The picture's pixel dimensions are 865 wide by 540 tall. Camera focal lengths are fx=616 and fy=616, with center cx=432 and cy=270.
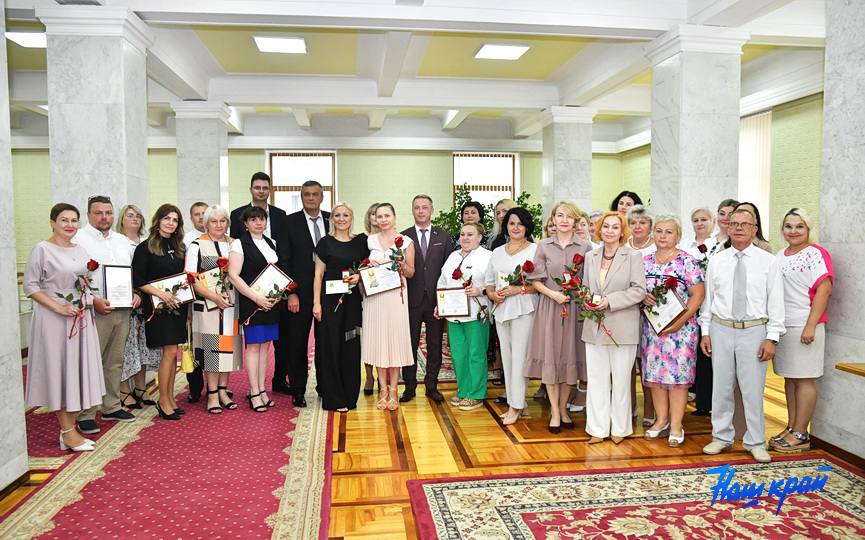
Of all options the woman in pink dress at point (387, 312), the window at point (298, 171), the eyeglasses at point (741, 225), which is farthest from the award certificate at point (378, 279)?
the window at point (298, 171)

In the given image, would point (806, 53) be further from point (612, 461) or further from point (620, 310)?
point (612, 461)

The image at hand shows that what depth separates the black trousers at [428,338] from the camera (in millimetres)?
5383

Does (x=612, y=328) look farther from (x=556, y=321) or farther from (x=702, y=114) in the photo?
(x=702, y=114)

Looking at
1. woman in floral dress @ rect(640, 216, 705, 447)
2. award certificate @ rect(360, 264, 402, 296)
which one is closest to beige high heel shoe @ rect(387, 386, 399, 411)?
award certificate @ rect(360, 264, 402, 296)

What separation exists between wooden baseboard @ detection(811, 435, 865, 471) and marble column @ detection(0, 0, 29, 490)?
510 centimetres

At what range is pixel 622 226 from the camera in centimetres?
417

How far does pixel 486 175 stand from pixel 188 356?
391 inches

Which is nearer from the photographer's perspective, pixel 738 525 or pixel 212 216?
pixel 738 525

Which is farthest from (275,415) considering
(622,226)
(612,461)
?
(622,226)

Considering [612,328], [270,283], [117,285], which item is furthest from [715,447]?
[117,285]

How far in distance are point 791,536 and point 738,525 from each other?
0.23 metres

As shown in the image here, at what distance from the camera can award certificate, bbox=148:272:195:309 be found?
4.64 m

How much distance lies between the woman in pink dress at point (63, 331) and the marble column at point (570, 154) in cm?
768

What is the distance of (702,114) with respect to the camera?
630 centimetres
